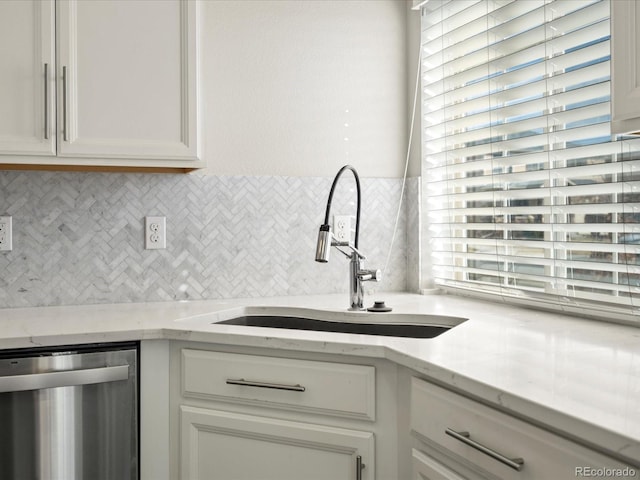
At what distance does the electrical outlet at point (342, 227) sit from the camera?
104 inches

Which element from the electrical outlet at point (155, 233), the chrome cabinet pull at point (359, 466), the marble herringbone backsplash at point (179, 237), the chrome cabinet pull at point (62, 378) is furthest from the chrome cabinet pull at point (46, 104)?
the chrome cabinet pull at point (359, 466)

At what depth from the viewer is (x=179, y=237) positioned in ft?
8.05

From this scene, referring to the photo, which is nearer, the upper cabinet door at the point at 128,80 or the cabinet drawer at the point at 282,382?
the cabinet drawer at the point at 282,382

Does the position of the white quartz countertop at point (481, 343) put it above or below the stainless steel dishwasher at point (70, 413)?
above

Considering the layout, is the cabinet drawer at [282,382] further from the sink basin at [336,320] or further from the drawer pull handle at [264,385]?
the sink basin at [336,320]

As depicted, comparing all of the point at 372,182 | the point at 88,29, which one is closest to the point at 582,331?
the point at 372,182

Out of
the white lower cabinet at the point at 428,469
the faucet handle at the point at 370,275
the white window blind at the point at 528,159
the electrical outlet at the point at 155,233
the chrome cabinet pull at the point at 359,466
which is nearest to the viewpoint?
the white lower cabinet at the point at 428,469

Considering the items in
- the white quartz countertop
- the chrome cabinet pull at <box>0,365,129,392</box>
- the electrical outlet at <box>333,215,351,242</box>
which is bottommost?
the chrome cabinet pull at <box>0,365,129,392</box>

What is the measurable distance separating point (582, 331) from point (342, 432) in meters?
0.69

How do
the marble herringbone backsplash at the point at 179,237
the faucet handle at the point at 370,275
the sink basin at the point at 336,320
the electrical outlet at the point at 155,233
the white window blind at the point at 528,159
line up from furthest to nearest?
the electrical outlet at the point at 155,233 < the marble herringbone backsplash at the point at 179,237 < the faucet handle at the point at 370,275 < the sink basin at the point at 336,320 < the white window blind at the point at 528,159

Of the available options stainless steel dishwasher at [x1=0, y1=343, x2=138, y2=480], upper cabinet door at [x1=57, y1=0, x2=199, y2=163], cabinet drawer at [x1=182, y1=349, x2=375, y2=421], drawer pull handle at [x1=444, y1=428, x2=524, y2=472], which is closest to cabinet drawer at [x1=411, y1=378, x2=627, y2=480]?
drawer pull handle at [x1=444, y1=428, x2=524, y2=472]

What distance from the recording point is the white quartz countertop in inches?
40.3

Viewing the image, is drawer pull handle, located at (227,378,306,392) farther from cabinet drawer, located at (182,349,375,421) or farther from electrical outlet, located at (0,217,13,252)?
electrical outlet, located at (0,217,13,252)

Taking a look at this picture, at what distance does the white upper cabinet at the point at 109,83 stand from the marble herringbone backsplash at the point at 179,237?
1.07 feet
